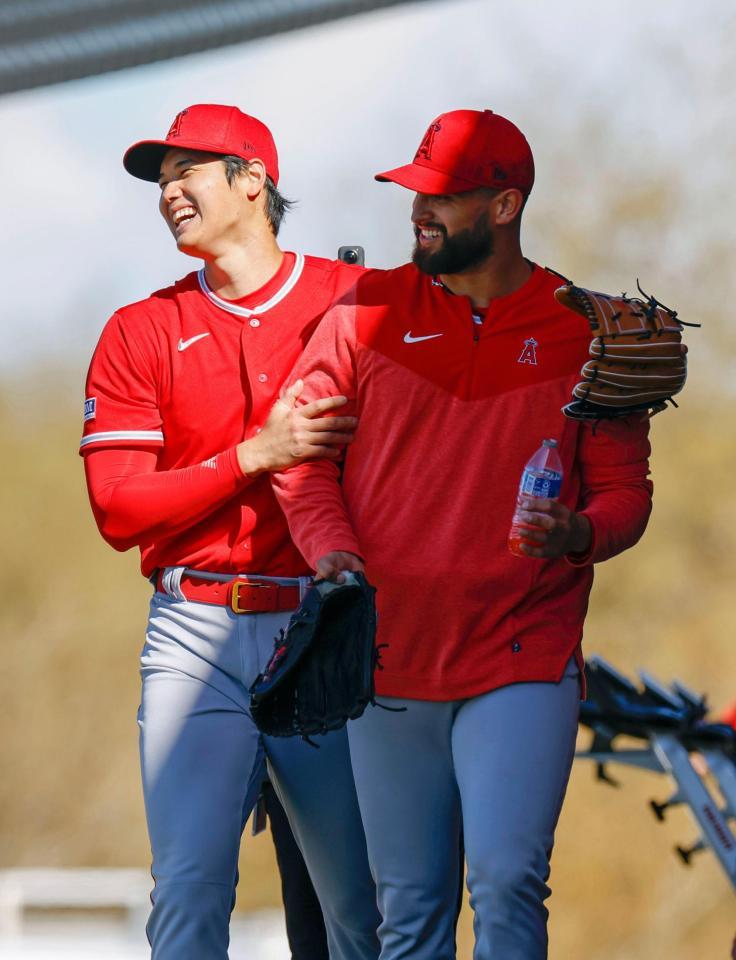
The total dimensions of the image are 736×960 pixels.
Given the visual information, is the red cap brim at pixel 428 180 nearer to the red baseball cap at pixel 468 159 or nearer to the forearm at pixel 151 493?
the red baseball cap at pixel 468 159

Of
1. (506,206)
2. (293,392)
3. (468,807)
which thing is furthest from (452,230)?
(468,807)

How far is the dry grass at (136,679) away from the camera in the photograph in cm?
2842

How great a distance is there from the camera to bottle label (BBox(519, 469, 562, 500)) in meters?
3.14

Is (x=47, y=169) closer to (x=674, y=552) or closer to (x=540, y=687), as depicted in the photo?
(x=674, y=552)

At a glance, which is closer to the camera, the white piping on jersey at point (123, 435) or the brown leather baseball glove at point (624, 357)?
the brown leather baseball glove at point (624, 357)

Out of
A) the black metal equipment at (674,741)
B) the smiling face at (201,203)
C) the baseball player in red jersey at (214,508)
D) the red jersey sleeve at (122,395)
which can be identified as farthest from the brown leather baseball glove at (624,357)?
the black metal equipment at (674,741)

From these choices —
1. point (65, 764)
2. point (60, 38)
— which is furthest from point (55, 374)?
point (60, 38)

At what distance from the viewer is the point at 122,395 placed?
Answer: 145 inches

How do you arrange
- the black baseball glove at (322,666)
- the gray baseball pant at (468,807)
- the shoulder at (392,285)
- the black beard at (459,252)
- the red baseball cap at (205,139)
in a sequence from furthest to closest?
the red baseball cap at (205,139) < the shoulder at (392,285) < the black beard at (459,252) < the black baseball glove at (322,666) < the gray baseball pant at (468,807)

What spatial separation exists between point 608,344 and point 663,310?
22 centimetres

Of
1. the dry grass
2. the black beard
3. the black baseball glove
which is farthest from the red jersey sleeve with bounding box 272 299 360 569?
the dry grass

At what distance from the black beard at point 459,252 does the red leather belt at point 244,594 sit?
0.77 m

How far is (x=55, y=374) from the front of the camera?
Answer: 38156mm

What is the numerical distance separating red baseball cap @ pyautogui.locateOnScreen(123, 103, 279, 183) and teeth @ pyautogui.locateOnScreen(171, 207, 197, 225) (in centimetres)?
14
